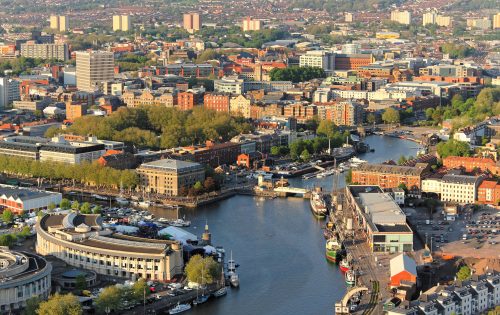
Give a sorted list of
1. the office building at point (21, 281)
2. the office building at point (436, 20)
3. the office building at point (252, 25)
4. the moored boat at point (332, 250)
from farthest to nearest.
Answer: the office building at point (436, 20) < the office building at point (252, 25) < the moored boat at point (332, 250) < the office building at point (21, 281)

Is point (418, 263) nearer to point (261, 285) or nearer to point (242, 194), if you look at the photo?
point (261, 285)

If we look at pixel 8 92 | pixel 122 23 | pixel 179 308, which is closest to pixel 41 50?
pixel 8 92

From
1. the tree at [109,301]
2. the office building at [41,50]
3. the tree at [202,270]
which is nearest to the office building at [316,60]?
the office building at [41,50]

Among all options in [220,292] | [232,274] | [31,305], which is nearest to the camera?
[31,305]

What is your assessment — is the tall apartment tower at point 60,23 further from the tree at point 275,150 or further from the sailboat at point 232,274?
the sailboat at point 232,274

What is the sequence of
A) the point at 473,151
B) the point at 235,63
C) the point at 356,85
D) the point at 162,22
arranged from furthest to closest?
the point at 162,22, the point at 235,63, the point at 356,85, the point at 473,151

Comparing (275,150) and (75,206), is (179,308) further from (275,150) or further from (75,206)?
(275,150)

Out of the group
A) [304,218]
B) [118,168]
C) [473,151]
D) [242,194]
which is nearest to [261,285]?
[304,218]
